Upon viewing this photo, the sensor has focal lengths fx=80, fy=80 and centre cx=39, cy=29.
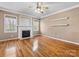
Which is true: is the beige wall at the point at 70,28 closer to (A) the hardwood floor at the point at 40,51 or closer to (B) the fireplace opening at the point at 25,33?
(A) the hardwood floor at the point at 40,51

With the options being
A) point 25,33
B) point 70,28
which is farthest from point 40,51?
point 25,33

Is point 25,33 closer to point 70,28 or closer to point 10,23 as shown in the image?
A: point 10,23

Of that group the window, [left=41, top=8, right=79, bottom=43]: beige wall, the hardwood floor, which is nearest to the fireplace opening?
the window

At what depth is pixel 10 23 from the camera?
22.9 ft

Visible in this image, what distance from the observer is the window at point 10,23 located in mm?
6539

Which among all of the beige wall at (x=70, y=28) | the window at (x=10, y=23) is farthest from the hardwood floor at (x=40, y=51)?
the window at (x=10, y=23)

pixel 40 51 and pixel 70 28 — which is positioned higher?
pixel 70 28

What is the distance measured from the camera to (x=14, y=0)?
13.8 ft

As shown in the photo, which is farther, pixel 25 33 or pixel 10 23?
pixel 25 33

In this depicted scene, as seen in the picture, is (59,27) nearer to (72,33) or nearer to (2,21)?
(72,33)

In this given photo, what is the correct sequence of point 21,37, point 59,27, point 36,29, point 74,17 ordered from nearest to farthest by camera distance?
point 74,17
point 59,27
point 21,37
point 36,29

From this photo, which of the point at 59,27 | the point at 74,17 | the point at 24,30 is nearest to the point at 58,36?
the point at 59,27

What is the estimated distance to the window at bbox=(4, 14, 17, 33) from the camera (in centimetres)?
654

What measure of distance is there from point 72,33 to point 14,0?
4.19m
